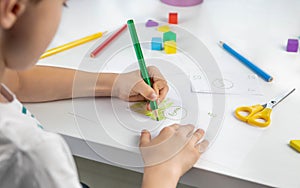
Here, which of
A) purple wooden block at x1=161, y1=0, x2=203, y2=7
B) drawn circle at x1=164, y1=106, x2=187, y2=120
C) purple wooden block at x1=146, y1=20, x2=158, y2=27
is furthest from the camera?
purple wooden block at x1=161, y1=0, x2=203, y2=7

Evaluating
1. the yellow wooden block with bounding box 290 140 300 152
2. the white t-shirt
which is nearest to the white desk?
the yellow wooden block with bounding box 290 140 300 152

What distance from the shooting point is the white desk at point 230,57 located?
1.84 feet

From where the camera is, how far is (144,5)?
1.02m

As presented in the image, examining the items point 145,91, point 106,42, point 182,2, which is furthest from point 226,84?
point 182,2

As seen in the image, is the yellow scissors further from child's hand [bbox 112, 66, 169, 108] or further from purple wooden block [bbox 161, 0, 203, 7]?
purple wooden block [bbox 161, 0, 203, 7]

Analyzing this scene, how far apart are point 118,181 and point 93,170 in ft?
0.14

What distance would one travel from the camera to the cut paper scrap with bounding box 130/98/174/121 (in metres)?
0.66

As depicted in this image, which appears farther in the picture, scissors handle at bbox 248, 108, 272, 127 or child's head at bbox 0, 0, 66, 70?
scissors handle at bbox 248, 108, 272, 127

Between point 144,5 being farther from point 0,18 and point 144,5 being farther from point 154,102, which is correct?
point 0,18

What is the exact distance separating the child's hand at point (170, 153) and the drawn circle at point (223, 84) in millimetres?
110

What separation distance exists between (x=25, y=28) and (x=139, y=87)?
282 mm

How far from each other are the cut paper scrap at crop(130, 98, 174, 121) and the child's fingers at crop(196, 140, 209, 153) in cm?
8

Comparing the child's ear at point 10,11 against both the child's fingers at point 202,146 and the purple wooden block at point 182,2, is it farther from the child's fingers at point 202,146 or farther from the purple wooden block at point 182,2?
the purple wooden block at point 182,2

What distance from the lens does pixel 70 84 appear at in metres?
0.73
